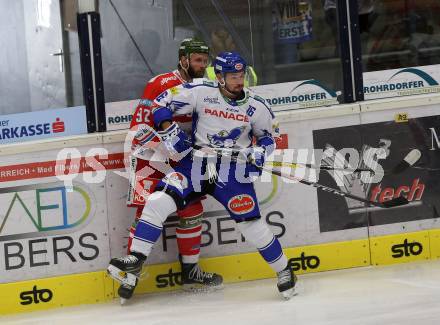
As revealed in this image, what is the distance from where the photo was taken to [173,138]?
16.2ft

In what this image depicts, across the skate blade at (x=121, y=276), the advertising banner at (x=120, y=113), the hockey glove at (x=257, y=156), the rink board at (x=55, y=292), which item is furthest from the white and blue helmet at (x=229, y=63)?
the rink board at (x=55, y=292)

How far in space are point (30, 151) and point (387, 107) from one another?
2088 mm

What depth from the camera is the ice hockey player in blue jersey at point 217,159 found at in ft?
16.3

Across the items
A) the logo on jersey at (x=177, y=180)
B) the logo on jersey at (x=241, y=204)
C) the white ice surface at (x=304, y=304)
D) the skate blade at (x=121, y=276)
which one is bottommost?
the white ice surface at (x=304, y=304)

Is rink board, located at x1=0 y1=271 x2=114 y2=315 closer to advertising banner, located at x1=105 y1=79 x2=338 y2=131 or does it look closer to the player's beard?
the player's beard

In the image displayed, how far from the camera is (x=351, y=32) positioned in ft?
18.5

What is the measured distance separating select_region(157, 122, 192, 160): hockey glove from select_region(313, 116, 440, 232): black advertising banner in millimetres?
944

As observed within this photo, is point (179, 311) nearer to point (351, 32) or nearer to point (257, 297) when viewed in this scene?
point (257, 297)

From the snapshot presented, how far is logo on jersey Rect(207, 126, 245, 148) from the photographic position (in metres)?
5.05

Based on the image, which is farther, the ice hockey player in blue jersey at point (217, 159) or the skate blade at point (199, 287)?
the skate blade at point (199, 287)

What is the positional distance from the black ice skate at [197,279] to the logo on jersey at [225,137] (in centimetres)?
72

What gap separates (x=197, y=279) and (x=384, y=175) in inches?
51.0

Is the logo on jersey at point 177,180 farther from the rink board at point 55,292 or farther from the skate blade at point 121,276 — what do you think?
the rink board at point 55,292

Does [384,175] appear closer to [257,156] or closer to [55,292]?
[257,156]
